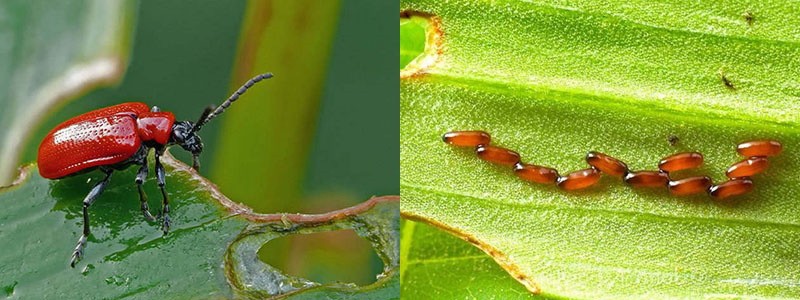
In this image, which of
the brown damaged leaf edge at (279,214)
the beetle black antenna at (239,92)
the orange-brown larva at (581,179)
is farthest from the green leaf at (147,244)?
the orange-brown larva at (581,179)

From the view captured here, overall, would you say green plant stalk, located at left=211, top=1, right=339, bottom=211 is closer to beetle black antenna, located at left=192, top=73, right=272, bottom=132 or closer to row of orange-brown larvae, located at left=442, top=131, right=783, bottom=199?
beetle black antenna, located at left=192, top=73, right=272, bottom=132

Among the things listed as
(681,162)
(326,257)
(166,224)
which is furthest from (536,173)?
(166,224)

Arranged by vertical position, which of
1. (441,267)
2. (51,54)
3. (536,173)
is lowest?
(441,267)

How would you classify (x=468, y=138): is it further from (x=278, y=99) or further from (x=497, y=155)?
(x=278, y=99)

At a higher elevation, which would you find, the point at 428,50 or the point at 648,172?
the point at 428,50

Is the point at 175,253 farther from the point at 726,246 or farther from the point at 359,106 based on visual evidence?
the point at 726,246

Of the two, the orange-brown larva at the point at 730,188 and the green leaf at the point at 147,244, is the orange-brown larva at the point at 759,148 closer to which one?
the orange-brown larva at the point at 730,188

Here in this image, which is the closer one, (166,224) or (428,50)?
(166,224)

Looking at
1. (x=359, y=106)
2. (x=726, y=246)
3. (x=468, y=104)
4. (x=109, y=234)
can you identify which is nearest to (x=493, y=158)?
(x=468, y=104)
